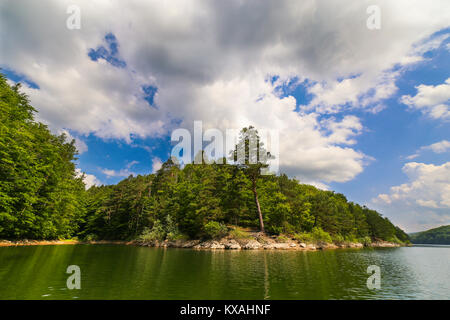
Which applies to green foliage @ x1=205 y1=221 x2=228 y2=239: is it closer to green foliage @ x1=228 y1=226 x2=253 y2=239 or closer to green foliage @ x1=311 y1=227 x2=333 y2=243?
green foliage @ x1=228 y1=226 x2=253 y2=239

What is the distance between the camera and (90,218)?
7288 centimetres

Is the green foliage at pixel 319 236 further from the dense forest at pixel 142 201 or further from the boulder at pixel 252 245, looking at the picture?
the boulder at pixel 252 245

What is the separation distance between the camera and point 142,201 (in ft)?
225

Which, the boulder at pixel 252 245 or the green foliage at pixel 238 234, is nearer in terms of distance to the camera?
the boulder at pixel 252 245

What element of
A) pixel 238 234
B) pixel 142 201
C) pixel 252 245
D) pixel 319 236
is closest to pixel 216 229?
pixel 238 234

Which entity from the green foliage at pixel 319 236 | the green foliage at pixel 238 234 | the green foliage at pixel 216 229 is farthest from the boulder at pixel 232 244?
the green foliage at pixel 319 236

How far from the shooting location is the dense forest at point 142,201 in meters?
31.9

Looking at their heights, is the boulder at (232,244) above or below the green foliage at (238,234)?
below

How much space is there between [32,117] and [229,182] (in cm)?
4239

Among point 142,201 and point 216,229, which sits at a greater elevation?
point 142,201

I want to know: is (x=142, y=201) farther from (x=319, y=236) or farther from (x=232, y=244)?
(x=319, y=236)

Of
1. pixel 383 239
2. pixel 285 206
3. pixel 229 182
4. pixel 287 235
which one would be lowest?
pixel 383 239
